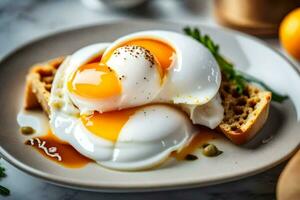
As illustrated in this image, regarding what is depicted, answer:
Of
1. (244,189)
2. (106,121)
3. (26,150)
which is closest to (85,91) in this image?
(106,121)

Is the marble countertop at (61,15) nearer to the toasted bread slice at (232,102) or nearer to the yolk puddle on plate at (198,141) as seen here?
the toasted bread slice at (232,102)

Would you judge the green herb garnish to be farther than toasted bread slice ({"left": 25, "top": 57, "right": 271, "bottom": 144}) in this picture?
Yes

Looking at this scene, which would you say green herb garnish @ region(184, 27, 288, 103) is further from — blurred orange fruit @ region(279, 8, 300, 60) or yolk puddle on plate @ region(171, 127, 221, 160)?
blurred orange fruit @ region(279, 8, 300, 60)

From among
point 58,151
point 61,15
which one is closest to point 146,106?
point 58,151

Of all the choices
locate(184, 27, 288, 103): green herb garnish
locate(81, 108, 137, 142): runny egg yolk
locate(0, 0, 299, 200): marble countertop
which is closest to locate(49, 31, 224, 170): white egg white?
locate(81, 108, 137, 142): runny egg yolk

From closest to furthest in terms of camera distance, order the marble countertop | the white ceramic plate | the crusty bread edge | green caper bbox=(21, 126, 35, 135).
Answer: the white ceramic plate → the crusty bread edge → green caper bbox=(21, 126, 35, 135) → the marble countertop

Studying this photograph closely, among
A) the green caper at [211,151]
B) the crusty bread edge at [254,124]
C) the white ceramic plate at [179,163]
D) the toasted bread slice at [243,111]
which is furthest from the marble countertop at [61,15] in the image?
the green caper at [211,151]

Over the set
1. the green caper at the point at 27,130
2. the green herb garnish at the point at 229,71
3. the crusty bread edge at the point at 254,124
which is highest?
the green caper at the point at 27,130
